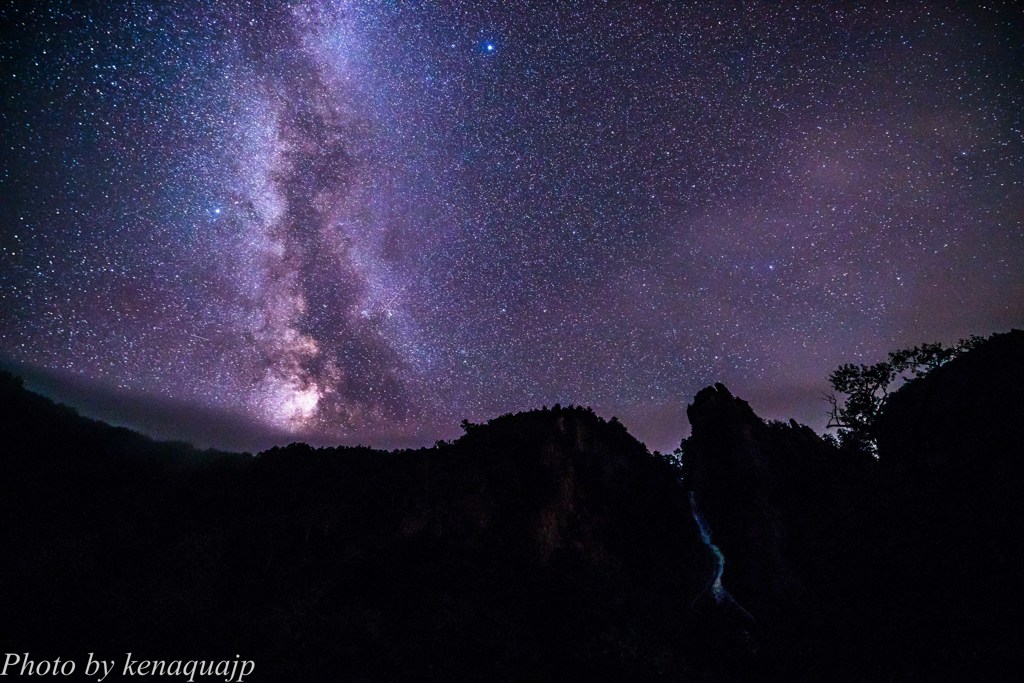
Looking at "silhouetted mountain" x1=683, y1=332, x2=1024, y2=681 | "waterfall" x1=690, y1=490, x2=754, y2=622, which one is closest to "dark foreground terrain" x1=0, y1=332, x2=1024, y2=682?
"silhouetted mountain" x1=683, y1=332, x2=1024, y2=681

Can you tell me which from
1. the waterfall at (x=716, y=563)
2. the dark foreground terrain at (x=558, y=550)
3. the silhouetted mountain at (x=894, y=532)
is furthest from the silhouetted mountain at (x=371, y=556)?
the silhouetted mountain at (x=894, y=532)

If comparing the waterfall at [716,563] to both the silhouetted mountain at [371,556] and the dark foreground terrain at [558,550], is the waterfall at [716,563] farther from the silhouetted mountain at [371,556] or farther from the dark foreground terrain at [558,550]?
the silhouetted mountain at [371,556]

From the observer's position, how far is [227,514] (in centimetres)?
3947

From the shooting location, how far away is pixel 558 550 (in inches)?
1380

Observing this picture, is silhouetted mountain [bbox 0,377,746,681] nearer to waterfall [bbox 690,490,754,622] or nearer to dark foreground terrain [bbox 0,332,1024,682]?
dark foreground terrain [bbox 0,332,1024,682]

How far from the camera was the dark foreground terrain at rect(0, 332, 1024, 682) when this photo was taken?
19.6m

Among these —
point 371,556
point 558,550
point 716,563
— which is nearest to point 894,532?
point 716,563

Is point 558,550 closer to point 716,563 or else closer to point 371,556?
point 716,563

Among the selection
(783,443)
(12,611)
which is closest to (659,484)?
(783,443)

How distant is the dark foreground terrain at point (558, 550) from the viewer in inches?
772

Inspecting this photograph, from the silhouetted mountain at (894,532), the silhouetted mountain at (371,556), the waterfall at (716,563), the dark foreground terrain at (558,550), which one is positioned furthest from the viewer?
the waterfall at (716,563)

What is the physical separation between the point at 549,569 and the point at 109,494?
42.5 m

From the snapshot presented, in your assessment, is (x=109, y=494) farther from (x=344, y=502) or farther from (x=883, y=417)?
(x=883, y=417)

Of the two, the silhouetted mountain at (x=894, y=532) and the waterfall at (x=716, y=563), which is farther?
the waterfall at (x=716, y=563)
